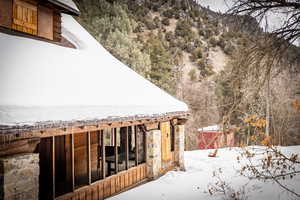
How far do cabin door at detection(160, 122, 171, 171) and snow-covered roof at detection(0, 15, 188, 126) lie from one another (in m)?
0.91

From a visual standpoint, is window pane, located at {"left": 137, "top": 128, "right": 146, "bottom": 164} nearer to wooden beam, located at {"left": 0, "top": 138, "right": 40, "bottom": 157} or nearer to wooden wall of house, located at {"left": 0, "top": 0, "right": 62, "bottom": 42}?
wooden wall of house, located at {"left": 0, "top": 0, "right": 62, "bottom": 42}

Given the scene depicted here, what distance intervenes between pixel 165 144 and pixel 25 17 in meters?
6.68

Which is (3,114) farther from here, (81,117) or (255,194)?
(255,194)

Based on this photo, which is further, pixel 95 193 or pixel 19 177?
pixel 95 193

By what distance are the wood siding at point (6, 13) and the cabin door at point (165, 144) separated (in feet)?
20.2

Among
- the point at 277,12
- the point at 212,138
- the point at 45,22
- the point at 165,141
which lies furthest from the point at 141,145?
the point at 212,138

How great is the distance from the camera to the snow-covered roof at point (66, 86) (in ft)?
15.5

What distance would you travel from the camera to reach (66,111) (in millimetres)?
5219

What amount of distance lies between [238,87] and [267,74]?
2.26 ft

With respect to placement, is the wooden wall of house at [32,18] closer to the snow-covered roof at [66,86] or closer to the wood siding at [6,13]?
the wood siding at [6,13]

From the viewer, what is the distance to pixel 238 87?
15.8ft

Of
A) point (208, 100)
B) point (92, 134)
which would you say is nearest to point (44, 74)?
point (92, 134)

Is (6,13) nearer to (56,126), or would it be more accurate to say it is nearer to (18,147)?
(56,126)

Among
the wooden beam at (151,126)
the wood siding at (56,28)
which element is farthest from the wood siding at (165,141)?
the wood siding at (56,28)
